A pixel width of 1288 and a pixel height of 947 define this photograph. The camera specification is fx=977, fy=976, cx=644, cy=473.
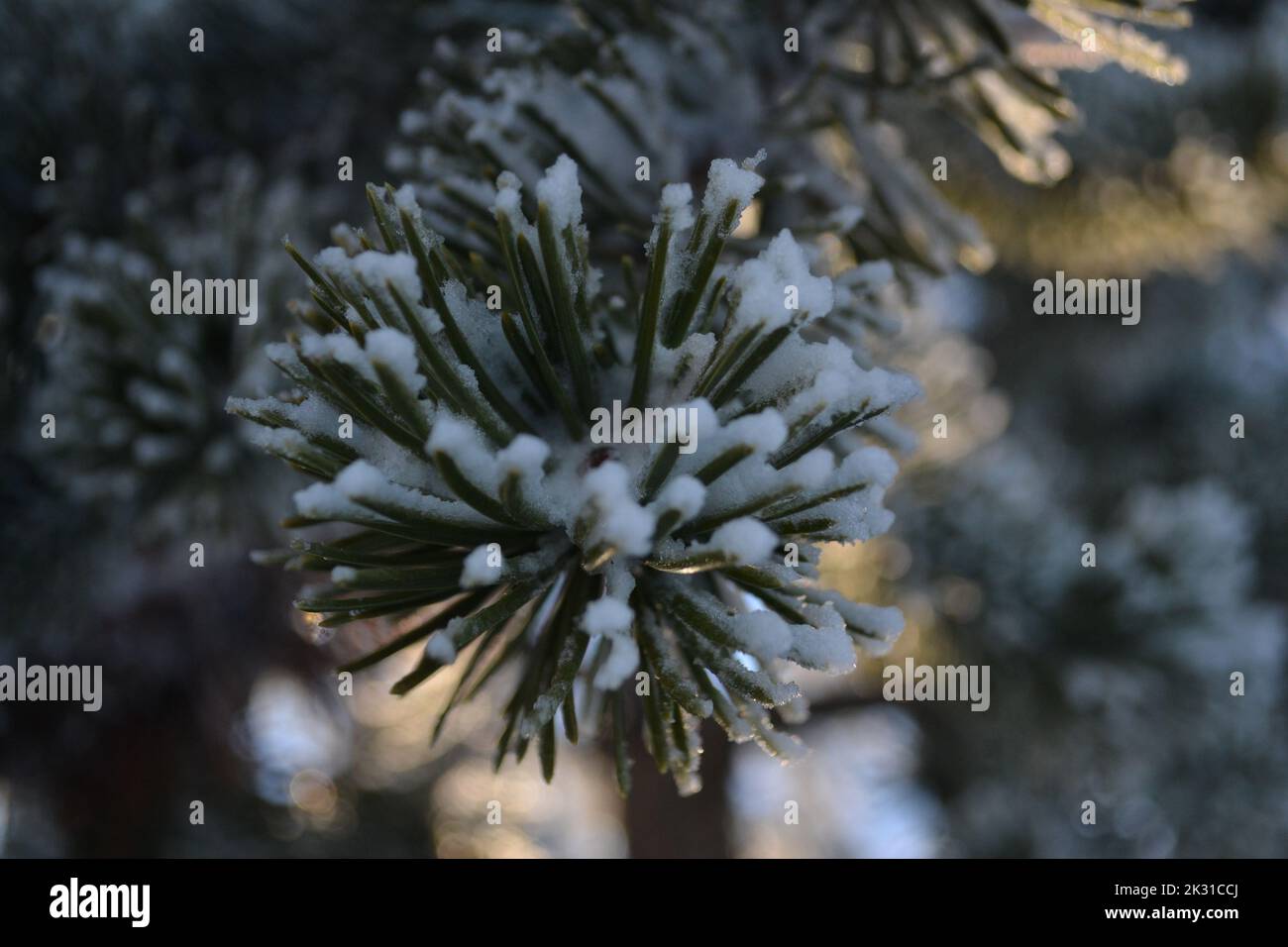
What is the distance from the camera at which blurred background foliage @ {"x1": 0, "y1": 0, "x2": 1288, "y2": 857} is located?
2.70 ft

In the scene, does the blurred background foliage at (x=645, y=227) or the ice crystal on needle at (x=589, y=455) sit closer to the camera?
the ice crystal on needle at (x=589, y=455)

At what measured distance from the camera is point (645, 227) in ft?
2.44

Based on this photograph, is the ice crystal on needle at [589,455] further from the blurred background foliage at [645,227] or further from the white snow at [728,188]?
the blurred background foliage at [645,227]

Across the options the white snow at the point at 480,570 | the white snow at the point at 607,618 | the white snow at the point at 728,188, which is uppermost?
the white snow at the point at 728,188

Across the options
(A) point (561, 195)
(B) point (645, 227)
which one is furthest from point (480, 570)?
(B) point (645, 227)

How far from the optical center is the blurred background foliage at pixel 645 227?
2.70 ft

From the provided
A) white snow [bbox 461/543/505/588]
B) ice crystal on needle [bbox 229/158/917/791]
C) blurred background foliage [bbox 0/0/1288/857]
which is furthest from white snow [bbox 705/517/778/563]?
blurred background foliage [bbox 0/0/1288/857]

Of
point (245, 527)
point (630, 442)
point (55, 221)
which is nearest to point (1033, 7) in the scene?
point (630, 442)

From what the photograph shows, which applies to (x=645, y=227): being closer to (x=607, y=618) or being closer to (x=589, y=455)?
(x=589, y=455)

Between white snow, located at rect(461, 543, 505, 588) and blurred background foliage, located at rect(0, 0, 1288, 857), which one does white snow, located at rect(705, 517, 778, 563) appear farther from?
blurred background foliage, located at rect(0, 0, 1288, 857)

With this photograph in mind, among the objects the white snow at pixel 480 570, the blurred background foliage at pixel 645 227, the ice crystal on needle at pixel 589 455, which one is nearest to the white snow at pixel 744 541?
the ice crystal on needle at pixel 589 455
